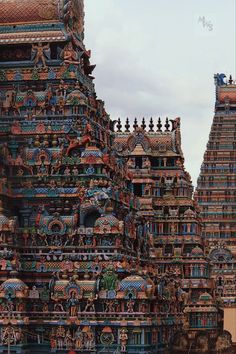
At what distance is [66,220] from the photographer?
2335 inches

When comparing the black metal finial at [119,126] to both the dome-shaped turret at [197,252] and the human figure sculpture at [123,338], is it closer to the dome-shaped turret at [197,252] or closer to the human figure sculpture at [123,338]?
the dome-shaped turret at [197,252]

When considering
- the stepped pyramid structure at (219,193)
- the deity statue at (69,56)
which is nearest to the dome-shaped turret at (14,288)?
the deity statue at (69,56)

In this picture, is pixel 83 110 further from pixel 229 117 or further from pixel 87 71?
pixel 229 117

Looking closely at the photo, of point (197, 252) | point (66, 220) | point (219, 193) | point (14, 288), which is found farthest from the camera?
point (219, 193)

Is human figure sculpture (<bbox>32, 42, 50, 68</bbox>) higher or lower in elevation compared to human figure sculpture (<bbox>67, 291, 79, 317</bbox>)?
higher

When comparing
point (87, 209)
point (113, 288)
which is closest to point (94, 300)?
point (113, 288)

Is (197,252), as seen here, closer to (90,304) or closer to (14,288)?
(90,304)

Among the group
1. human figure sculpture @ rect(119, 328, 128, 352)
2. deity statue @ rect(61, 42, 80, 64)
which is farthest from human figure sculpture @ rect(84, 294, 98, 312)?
deity statue @ rect(61, 42, 80, 64)

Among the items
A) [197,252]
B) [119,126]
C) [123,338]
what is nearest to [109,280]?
[123,338]

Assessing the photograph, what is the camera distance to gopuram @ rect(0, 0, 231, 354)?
2226 inches

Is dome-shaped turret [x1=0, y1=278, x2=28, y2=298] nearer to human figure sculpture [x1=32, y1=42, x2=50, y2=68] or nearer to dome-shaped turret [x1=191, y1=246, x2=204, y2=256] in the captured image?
human figure sculpture [x1=32, y1=42, x2=50, y2=68]

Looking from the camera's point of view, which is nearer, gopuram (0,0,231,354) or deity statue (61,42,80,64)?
gopuram (0,0,231,354)

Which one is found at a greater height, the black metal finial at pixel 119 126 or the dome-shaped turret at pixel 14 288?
the black metal finial at pixel 119 126

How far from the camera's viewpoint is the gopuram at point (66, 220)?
185ft
